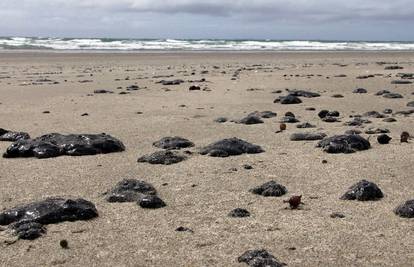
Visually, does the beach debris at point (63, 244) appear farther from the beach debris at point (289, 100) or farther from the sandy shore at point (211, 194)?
the beach debris at point (289, 100)

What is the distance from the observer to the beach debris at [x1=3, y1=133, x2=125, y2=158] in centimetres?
1020

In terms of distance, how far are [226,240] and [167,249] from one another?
24.0 inches

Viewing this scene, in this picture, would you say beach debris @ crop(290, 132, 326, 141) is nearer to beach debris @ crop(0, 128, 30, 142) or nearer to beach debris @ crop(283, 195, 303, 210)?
beach debris @ crop(283, 195, 303, 210)

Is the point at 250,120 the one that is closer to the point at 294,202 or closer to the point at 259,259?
the point at 294,202

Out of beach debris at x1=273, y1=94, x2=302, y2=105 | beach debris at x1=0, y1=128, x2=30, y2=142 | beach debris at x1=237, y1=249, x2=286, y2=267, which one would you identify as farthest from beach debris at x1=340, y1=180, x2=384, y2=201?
beach debris at x1=273, y1=94, x2=302, y2=105

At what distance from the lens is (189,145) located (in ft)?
36.0

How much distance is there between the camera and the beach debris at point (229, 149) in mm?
10125

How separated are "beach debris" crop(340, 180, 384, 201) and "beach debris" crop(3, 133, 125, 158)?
443 centimetres

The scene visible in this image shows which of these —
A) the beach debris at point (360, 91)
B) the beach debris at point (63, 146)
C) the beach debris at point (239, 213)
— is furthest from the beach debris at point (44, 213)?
the beach debris at point (360, 91)

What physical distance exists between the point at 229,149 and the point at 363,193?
307cm

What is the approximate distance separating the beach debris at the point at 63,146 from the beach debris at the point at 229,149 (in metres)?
1.57

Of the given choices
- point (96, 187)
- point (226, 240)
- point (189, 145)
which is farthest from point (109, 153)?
point (226, 240)

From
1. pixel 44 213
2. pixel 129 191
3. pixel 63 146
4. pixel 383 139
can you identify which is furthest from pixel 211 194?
pixel 383 139

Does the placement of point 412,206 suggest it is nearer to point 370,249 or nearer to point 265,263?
point 370,249
